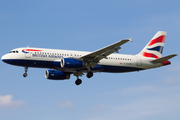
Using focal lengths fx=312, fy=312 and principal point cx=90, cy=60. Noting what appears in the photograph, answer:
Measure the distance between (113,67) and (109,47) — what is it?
6305 mm

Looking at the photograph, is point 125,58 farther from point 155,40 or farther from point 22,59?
point 22,59

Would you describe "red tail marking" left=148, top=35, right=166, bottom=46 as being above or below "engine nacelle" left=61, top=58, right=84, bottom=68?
above

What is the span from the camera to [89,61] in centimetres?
4141

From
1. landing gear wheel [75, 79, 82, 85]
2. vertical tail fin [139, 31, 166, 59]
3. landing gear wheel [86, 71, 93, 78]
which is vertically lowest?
landing gear wheel [75, 79, 82, 85]

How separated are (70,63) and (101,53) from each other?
4168 millimetres

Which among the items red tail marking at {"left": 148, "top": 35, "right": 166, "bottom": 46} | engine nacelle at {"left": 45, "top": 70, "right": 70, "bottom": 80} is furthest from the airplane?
red tail marking at {"left": 148, "top": 35, "right": 166, "bottom": 46}

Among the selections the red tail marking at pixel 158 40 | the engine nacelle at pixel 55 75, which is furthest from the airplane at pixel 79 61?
the red tail marking at pixel 158 40

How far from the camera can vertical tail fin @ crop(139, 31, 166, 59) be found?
4769cm

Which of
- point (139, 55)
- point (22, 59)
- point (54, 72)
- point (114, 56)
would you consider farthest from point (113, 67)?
point (22, 59)

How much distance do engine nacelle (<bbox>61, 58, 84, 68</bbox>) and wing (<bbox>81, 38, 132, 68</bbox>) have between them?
3.33ft

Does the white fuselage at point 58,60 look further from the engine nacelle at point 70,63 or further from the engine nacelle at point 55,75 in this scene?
the engine nacelle at point 55,75

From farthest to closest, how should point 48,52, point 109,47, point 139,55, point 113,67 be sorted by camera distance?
point 139,55 → point 113,67 → point 48,52 → point 109,47

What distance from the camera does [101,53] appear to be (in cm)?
4000

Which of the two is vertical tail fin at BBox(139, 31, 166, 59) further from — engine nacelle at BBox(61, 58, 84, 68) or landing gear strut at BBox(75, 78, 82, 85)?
engine nacelle at BBox(61, 58, 84, 68)
